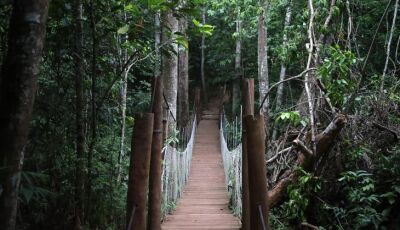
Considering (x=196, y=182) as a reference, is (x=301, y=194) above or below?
above

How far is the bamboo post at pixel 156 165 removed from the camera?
2.45 meters

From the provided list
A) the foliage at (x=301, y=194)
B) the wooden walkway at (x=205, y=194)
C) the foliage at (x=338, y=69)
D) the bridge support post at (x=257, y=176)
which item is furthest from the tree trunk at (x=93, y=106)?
the foliage at (x=301, y=194)

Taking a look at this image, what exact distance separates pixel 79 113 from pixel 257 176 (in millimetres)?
1028

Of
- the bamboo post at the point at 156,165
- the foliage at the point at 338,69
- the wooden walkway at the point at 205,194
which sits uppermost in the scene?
the foliage at the point at 338,69

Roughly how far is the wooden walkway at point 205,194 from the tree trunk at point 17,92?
2.34m

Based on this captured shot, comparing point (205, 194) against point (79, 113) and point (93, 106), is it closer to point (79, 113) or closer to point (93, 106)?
point (93, 106)

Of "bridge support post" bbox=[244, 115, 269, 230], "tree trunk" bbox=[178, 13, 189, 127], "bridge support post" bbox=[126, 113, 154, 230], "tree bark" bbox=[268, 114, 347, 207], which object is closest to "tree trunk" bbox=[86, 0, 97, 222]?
"bridge support post" bbox=[126, 113, 154, 230]

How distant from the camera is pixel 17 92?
122 centimetres

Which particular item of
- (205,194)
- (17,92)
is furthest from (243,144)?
(205,194)

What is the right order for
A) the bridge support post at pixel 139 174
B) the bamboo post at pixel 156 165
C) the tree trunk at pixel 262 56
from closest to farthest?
the bridge support post at pixel 139 174, the bamboo post at pixel 156 165, the tree trunk at pixel 262 56

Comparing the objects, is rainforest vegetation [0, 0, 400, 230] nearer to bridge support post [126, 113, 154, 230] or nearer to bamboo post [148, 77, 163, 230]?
bamboo post [148, 77, 163, 230]

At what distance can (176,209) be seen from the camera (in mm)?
4566

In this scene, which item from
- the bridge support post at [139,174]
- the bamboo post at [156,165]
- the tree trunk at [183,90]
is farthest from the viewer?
the tree trunk at [183,90]

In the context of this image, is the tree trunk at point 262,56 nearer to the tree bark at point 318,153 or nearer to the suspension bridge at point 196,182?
the suspension bridge at point 196,182
